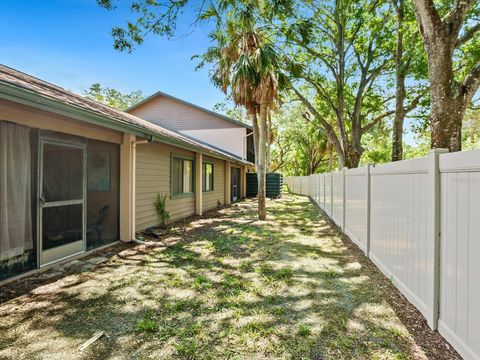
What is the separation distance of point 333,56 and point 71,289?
1425 centimetres

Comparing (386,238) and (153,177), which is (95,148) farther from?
(386,238)

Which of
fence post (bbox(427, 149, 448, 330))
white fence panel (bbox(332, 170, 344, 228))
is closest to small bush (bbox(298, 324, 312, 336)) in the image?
fence post (bbox(427, 149, 448, 330))

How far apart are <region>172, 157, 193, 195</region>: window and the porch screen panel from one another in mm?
5245

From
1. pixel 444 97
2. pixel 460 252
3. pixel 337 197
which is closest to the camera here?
pixel 460 252

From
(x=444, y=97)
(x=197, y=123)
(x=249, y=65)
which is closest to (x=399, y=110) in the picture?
(x=444, y=97)

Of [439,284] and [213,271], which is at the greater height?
[439,284]

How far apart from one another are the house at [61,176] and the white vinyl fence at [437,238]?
14.9 ft

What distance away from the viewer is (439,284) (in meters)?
2.50

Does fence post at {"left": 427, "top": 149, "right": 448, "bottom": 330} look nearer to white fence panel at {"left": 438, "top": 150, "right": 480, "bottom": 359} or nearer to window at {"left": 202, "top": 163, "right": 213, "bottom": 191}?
white fence panel at {"left": 438, "top": 150, "right": 480, "bottom": 359}

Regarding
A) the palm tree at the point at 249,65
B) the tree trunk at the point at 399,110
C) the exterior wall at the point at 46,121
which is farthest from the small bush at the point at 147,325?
the tree trunk at the point at 399,110

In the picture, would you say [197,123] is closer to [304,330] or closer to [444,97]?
[444,97]

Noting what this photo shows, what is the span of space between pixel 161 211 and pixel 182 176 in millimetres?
2138

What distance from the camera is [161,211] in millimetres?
8102

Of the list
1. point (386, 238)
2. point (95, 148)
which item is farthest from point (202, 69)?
point (386, 238)
